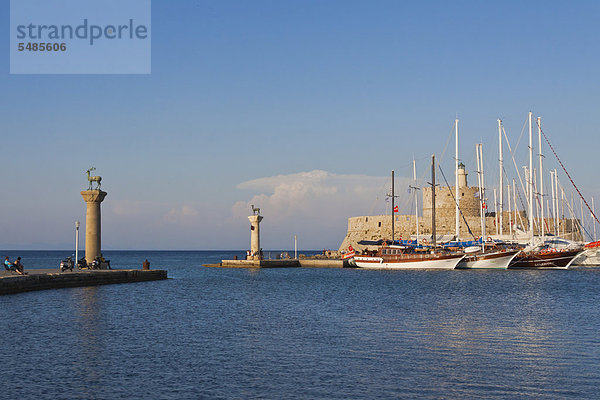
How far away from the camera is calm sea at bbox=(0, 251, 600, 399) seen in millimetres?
13117

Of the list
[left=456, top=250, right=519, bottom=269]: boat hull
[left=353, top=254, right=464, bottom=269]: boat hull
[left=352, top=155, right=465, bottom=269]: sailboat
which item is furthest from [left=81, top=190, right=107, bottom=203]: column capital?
[left=456, top=250, right=519, bottom=269]: boat hull

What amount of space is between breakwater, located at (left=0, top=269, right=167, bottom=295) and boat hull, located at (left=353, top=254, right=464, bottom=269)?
2892cm

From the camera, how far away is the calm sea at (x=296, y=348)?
13.1 metres

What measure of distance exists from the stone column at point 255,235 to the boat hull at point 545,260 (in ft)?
84.2

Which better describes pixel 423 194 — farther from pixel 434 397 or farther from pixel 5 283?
pixel 434 397

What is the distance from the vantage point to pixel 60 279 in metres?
34.8

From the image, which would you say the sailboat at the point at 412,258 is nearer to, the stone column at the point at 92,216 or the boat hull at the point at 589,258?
the boat hull at the point at 589,258

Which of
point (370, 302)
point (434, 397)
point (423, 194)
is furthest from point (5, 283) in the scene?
point (423, 194)

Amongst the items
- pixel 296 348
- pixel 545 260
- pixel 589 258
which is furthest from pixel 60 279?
pixel 589 258

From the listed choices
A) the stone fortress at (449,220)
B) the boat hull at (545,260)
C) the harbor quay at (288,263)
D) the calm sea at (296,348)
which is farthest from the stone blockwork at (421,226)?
the calm sea at (296,348)

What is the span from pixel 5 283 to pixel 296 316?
14.3 metres

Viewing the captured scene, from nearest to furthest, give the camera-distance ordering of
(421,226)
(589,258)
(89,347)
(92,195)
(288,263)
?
1. (89,347)
2. (92,195)
3. (589,258)
4. (288,263)
5. (421,226)

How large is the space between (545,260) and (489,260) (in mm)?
5822

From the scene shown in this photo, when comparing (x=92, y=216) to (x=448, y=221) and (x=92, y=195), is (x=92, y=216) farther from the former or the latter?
(x=448, y=221)
